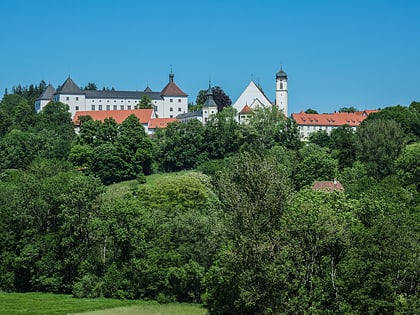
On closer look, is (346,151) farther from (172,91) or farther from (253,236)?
(172,91)

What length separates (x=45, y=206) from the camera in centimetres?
4734

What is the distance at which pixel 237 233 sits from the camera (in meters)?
31.4

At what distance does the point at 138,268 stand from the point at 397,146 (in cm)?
3961

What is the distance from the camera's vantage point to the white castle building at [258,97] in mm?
113956

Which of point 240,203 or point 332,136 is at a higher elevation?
point 332,136

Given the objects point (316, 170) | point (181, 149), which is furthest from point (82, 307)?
point (181, 149)

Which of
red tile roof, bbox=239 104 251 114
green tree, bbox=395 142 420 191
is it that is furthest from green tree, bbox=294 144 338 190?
red tile roof, bbox=239 104 251 114

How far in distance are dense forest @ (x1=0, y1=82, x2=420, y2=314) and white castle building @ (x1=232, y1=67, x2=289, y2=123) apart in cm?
2849

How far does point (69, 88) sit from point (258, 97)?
130ft

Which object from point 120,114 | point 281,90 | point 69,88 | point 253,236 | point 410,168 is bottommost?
point 253,236

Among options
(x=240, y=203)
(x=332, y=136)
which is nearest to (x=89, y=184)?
(x=240, y=203)

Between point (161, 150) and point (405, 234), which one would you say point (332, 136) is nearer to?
point (161, 150)

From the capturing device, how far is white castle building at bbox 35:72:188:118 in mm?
133750

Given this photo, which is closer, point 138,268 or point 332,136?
point 138,268
